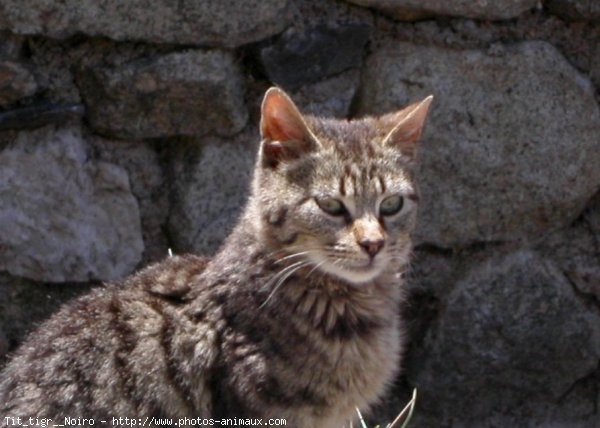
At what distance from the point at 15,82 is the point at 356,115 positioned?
1071 mm

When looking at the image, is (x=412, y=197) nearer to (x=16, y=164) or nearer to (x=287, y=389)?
(x=287, y=389)

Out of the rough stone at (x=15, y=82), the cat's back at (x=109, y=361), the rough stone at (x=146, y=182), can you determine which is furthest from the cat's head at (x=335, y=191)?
the rough stone at (x=15, y=82)

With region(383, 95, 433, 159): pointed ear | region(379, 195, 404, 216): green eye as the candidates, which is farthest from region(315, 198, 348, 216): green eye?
region(383, 95, 433, 159): pointed ear

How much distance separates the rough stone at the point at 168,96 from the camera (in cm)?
420

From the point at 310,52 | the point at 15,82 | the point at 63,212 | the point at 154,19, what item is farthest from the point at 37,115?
the point at 310,52

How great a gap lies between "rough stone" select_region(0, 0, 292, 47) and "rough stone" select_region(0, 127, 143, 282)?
0.33 meters

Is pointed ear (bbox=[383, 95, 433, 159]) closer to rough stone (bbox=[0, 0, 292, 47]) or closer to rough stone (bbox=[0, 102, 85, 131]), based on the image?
rough stone (bbox=[0, 0, 292, 47])

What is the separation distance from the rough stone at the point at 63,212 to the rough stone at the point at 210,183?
152mm

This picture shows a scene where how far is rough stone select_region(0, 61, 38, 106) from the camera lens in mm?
4148

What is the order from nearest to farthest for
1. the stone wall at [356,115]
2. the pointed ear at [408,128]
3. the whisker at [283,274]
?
the whisker at [283,274] < the pointed ear at [408,128] < the stone wall at [356,115]

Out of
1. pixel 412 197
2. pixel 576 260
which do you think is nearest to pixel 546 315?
pixel 576 260

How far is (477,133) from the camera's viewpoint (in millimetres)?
4402

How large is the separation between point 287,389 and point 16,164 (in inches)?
48.2

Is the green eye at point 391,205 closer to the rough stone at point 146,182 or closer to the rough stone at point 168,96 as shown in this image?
the rough stone at point 168,96
